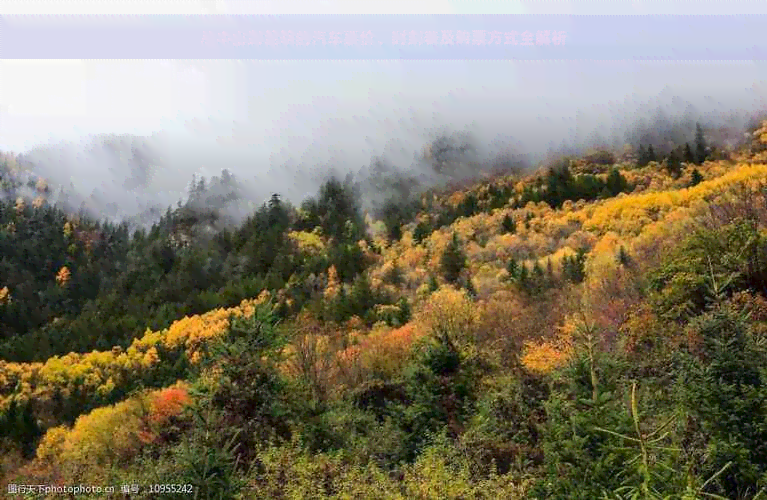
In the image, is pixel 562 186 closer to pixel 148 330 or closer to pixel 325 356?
pixel 148 330

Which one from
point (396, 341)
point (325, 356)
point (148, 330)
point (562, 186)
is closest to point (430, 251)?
point (562, 186)

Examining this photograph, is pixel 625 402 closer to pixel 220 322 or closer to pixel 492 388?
pixel 492 388

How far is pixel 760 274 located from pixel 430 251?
104 meters

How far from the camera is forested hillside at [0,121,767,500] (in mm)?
17375

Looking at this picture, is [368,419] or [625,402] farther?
[368,419]

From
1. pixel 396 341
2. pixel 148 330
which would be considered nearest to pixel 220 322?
pixel 148 330

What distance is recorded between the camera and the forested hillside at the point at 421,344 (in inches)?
684

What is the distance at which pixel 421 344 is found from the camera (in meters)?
38.8

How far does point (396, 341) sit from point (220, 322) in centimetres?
6652

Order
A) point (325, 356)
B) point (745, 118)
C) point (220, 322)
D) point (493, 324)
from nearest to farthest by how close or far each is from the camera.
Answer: point (325, 356)
point (493, 324)
point (220, 322)
point (745, 118)

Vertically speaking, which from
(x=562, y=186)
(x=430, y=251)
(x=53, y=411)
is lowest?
(x=53, y=411)

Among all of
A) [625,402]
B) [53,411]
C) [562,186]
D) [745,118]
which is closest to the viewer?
[625,402]

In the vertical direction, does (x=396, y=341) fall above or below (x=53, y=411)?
above

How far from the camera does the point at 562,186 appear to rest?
520ft
